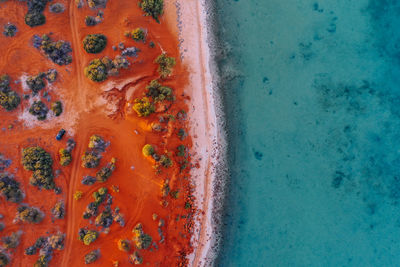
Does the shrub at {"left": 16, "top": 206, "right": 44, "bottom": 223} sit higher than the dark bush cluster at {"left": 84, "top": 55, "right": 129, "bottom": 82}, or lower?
lower

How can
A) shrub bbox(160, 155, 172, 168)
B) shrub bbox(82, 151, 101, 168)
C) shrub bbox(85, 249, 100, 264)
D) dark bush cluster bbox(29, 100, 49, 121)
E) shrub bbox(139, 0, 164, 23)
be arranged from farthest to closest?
shrub bbox(139, 0, 164, 23), shrub bbox(160, 155, 172, 168), dark bush cluster bbox(29, 100, 49, 121), shrub bbox(82, 151, 101, 168), shrub bbox(85, 249, 100, 264)

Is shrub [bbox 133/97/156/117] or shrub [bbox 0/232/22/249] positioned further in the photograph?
shrub [bbox 133/97/156/117]

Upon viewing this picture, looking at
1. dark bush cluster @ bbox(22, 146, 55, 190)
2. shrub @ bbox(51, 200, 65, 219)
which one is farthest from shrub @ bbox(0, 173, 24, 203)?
shrub @ bbox(51, 200, 65, 219)

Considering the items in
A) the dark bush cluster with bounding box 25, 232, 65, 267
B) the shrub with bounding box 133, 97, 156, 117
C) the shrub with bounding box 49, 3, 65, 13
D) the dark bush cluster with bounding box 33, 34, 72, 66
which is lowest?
the dark bush cluster with bounding box 25, 232, 65, 267

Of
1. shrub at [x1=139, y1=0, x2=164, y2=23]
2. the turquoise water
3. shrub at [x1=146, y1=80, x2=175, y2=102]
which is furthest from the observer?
the turquoise water

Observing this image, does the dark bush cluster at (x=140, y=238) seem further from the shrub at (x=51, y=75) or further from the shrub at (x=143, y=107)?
the shrub at (x=51, y=75)

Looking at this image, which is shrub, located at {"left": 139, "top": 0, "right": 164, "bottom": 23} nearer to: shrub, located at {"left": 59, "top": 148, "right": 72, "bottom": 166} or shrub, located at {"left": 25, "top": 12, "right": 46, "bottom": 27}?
shrub, located at {"left": 25, "top": 12, "right": 46, "bottom": 27}
